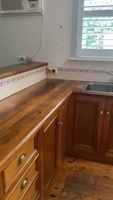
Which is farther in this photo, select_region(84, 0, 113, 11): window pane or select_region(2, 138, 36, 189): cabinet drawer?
select_region(84, 0, 113, 11): window pane

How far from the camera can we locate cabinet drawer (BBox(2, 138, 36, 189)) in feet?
2.66

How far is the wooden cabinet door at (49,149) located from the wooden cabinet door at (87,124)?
46 cm

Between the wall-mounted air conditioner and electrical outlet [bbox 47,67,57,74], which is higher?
the wall-mounted air conditioner

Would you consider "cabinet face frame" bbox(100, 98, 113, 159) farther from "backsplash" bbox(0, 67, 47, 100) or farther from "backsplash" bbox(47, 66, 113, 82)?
"backsplash" bbox(0, 67, 47, 100)

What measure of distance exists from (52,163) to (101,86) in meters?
1.12

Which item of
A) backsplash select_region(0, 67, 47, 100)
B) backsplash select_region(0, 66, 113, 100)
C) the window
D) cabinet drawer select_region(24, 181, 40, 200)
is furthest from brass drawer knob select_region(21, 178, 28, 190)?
the window

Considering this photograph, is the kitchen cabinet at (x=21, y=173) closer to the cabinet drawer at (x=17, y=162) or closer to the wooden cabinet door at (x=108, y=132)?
the cabinet drawer at (x=17, y=162)

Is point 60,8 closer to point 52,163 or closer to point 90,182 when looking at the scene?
point 52,163

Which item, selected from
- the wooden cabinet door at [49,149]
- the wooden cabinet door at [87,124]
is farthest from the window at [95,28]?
the wooden cabinet door at [49,149]

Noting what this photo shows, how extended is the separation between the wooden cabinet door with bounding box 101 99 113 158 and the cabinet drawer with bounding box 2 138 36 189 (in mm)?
928

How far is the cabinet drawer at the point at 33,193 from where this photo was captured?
3.58ft

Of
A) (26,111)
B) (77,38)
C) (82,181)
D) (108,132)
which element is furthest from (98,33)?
(82,181)

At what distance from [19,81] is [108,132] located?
1.05m

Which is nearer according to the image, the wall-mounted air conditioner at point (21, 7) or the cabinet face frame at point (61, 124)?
the cabinet face frame at point (61, 124)
